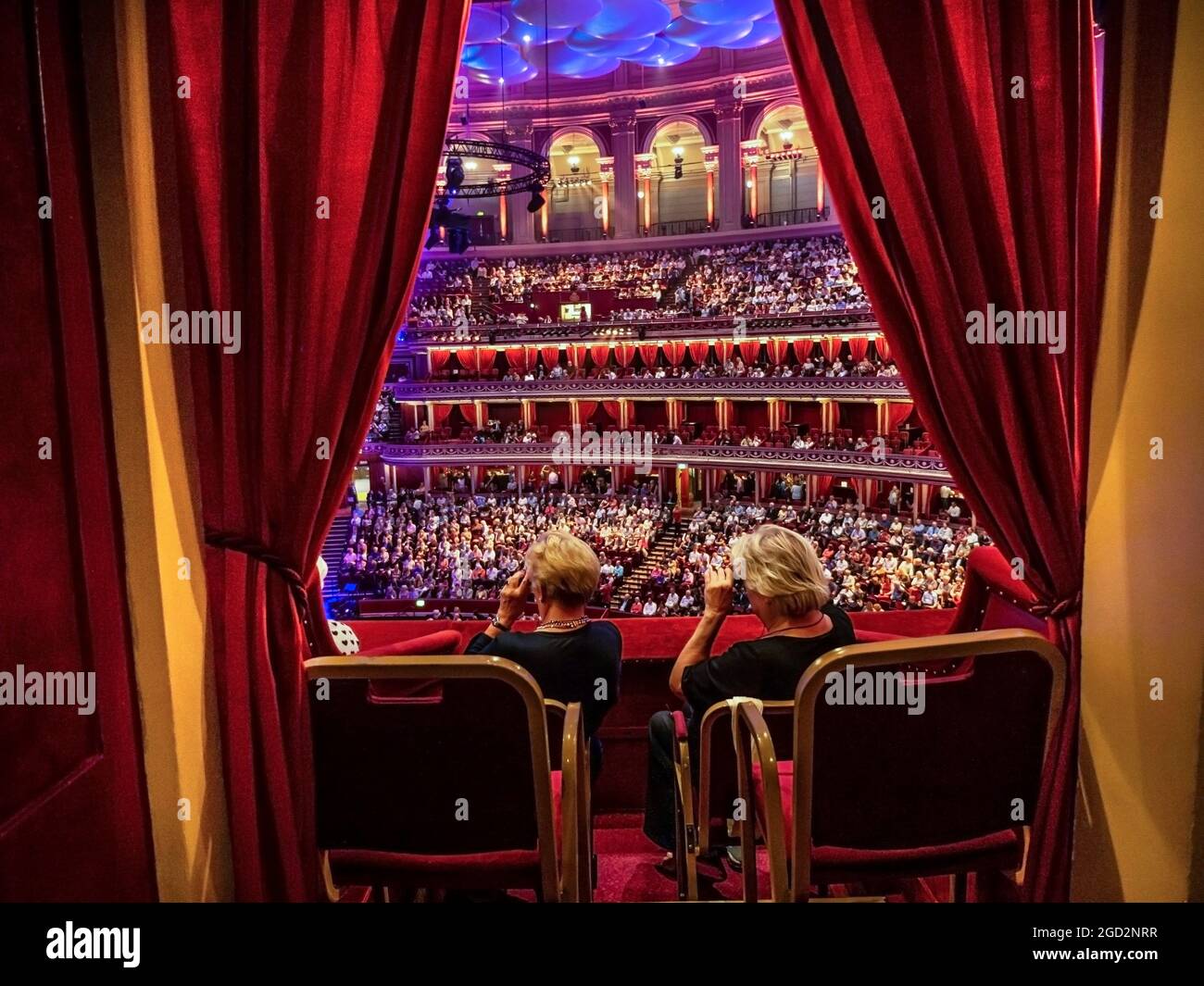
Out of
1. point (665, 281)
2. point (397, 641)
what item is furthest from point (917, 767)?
point (665, 281)

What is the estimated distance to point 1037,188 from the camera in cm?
208

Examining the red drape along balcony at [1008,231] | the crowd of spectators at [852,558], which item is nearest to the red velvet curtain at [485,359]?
the crowd of spectators at [852,558]

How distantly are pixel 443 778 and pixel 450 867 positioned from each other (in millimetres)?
230

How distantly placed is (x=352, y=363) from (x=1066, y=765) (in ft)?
7.11

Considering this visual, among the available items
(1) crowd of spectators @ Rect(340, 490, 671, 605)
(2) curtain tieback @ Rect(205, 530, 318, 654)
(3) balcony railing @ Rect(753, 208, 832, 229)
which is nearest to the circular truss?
(1) crowd of spectators @ Rect(340, 490, 671, 605)

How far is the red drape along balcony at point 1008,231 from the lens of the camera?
206 cm

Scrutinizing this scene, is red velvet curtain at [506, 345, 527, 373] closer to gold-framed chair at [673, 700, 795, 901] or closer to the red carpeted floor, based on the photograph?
the red carpeted floor

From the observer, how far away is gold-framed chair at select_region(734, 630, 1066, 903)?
1626mm

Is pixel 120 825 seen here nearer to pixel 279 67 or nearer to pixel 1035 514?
pixel 279 67

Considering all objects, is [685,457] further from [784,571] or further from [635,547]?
[784,571]

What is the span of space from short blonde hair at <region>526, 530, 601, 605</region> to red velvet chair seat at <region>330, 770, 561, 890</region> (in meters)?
0.57

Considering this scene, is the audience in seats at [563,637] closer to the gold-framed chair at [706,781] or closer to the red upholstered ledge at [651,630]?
the gold-framed chair at [706,781]
